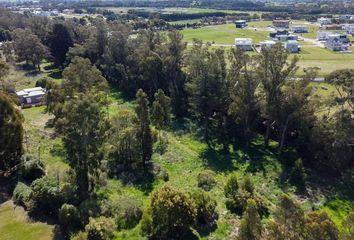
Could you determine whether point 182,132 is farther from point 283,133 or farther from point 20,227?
point 20,227

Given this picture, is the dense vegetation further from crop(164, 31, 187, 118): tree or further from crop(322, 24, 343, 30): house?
crop(322, 24, 343, 30): house

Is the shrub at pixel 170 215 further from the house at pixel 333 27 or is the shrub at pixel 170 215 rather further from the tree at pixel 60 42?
the house at pixel 333 27

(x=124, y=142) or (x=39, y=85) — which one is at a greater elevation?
(x=124, y=142)

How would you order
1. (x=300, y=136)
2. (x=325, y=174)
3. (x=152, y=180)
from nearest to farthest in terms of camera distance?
(x=152, y=180) < (x=325, y=174) < (x=300, y=136)

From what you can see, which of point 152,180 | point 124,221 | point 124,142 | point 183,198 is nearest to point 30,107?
point 124,142

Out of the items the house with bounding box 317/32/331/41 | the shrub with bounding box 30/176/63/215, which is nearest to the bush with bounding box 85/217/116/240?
the shrub with bounding box 30/176/63/215

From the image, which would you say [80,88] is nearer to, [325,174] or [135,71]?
[135,71]
